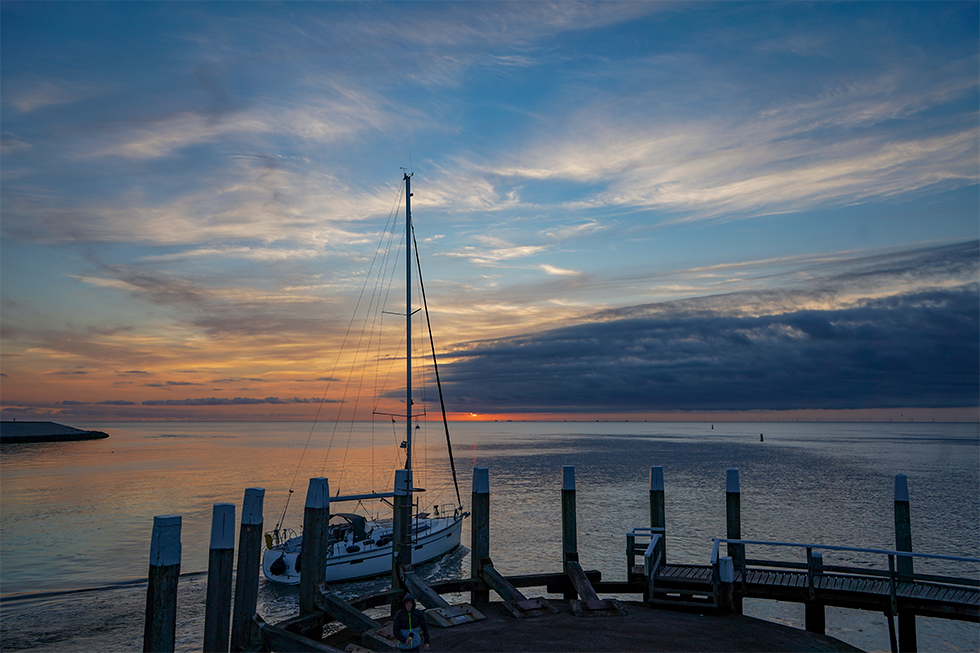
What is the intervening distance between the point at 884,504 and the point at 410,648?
54.5m

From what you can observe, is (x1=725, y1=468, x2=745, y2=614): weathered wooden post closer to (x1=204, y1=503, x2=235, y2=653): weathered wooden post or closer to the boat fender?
(x1=204, y1=503, x2=235, y2=653): weathered wooden post

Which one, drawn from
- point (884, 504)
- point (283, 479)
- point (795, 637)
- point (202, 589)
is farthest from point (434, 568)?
point (283, 479)

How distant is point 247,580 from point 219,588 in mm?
949

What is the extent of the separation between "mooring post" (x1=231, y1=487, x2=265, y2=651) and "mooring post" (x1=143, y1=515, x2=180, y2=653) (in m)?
1.83

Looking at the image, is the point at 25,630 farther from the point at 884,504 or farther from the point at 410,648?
the point at 884,504

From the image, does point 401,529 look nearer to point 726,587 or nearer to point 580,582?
point 580,582

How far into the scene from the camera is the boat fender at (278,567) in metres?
30.8

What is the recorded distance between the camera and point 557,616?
44.2ft

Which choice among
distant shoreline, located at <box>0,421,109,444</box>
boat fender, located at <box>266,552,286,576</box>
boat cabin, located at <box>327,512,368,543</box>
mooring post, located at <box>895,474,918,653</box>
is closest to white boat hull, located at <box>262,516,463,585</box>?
boat fender, located at <box>266,552,286,576</box>

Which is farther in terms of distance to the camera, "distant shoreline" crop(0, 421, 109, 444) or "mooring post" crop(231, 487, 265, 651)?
"distant shoreline" crop(0, 421, 109, 444)

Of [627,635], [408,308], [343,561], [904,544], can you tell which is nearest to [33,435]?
[343,561]

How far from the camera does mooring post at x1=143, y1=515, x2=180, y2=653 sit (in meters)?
10.4

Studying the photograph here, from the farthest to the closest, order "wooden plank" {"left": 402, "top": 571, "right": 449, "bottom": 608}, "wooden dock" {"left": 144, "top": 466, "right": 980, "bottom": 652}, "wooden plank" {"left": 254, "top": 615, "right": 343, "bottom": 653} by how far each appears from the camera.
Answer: "wooden plank" {"left": 402, "top": 571, "right": 449, "bottom": 608} < "wooden dock" {"left": 144, "top": 466, "right": 980, "bottom": 652} < "wooden plank" {"left": 254, "top": 615, "right": 343, "bottom": 653}

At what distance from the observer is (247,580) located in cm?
1261
